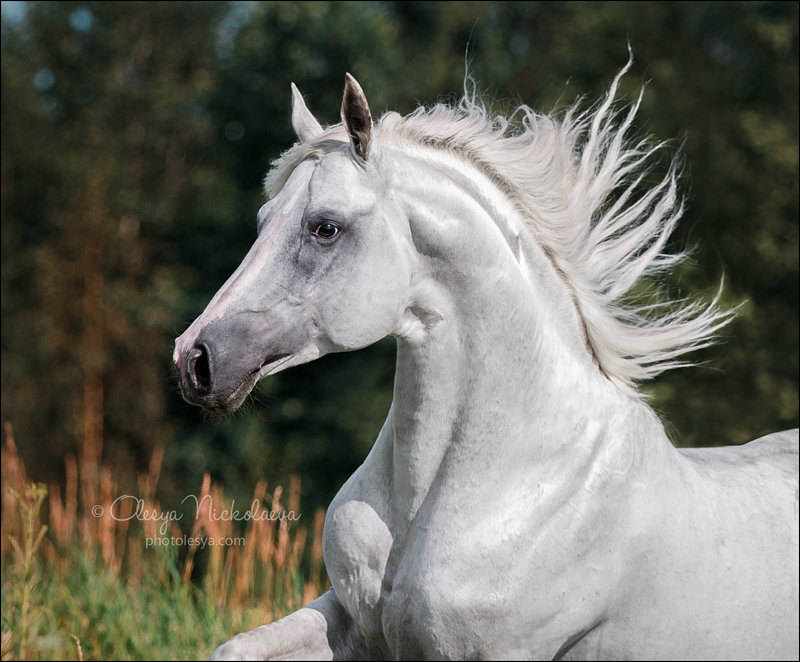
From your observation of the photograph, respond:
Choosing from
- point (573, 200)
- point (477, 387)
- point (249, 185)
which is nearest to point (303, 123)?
point (573, 200)

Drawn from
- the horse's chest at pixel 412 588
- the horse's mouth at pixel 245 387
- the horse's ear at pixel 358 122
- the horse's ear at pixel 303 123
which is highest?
the horse's ear at pixel 303 123

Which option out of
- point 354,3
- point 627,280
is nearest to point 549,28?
point 354,3

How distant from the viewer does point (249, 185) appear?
15023mm

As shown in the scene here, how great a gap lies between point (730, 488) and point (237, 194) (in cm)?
1308

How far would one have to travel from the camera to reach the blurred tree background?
13641 millimetres

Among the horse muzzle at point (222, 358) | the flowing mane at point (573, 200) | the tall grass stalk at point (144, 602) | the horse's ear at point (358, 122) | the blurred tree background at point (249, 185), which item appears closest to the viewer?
the horse muzzle at point (222, 358)

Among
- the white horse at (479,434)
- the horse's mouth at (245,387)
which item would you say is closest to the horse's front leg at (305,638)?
the white horse at (479,434)

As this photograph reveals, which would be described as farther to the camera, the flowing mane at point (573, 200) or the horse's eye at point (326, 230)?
the flowing mane at point (573, 200)

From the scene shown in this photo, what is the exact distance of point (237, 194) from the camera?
15156 mm

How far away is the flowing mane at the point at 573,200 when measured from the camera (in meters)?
2.68

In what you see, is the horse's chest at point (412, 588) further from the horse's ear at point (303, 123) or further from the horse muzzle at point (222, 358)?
the horse's ear at point (303, 123)

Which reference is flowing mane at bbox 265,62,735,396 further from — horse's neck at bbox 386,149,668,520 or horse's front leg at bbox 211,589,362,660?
A: horse's front leg at bbox 211,589,362,660

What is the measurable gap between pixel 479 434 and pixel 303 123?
0.99 metres

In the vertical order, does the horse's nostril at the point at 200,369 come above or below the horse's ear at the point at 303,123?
below
